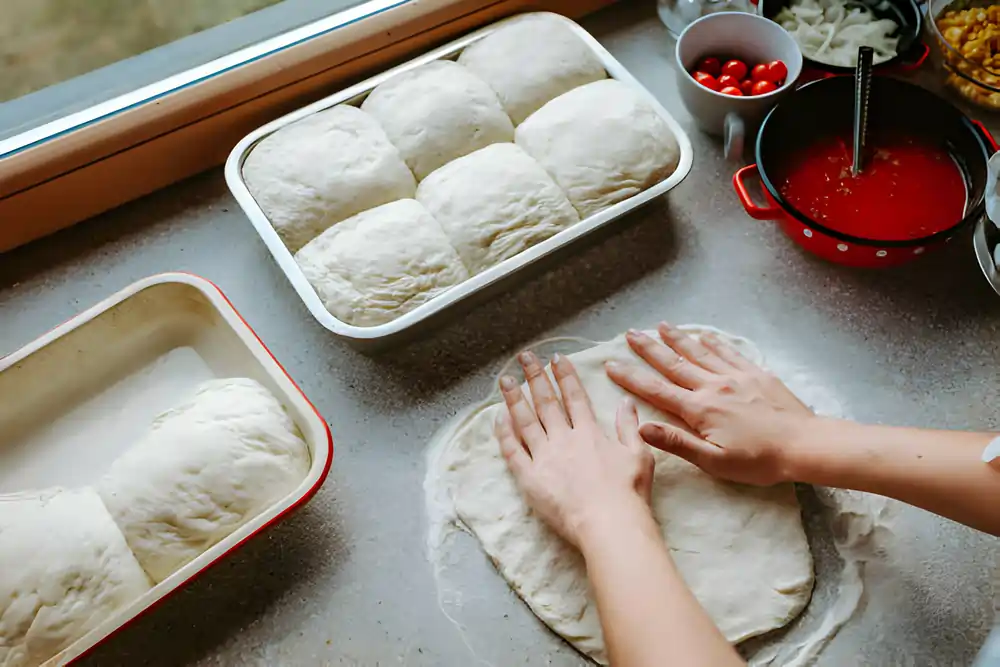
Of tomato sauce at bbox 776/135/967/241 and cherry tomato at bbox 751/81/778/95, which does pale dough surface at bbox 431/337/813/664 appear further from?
cherry tomato at bbox 751/81/778/95

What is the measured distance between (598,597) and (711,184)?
680 mm

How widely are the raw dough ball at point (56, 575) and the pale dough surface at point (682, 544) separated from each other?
1.18 feet

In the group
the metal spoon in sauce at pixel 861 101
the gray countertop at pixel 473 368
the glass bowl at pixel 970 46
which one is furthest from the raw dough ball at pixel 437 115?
the glass bowl at pixel 970 46

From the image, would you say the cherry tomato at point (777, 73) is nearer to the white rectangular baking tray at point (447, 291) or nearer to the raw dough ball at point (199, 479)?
the white rectangular baking tray at point (447, 291)

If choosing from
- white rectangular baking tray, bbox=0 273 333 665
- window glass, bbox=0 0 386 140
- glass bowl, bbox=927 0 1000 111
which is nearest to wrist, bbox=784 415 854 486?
white rectangular baking tray, bbox=0 273 333 665

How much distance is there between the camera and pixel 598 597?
2.58ft

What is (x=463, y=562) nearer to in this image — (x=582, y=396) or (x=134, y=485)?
(x=582, y=396)

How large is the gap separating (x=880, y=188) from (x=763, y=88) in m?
0.22

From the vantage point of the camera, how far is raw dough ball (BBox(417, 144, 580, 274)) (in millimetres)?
998

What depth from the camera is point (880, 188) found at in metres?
1.08

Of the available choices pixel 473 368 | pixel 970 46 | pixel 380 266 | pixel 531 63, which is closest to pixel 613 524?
pixel 473 368

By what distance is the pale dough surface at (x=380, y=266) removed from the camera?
0.95 metres

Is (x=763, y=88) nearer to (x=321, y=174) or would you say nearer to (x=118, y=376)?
(x=321, y=174)

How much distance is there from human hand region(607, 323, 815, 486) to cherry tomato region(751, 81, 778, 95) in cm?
40
